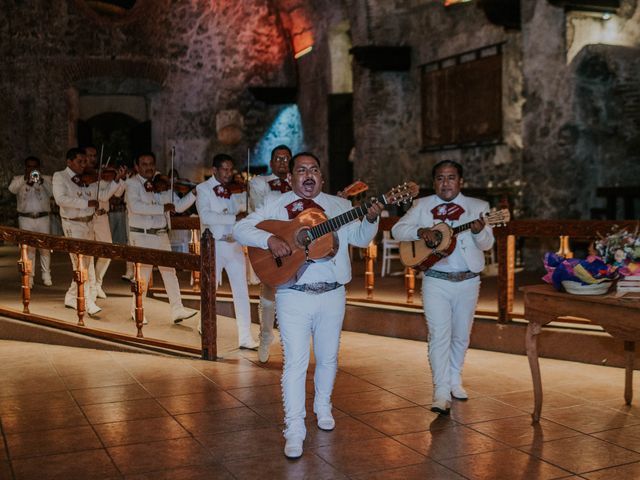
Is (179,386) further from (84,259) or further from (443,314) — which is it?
(84,259)

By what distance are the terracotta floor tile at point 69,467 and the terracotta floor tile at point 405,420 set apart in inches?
66.7

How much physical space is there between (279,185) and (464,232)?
2285mm

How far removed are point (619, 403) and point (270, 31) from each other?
17.2m

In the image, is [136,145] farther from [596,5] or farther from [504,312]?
[504,312]

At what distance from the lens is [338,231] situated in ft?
17.3

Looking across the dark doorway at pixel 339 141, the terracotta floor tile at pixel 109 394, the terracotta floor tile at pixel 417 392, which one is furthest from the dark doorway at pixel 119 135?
the terracotta floor tile at pixel 417 392

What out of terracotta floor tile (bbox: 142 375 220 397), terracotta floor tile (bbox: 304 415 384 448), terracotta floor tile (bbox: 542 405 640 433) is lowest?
terracotta floor tile (bbox: 542 405 640 433)

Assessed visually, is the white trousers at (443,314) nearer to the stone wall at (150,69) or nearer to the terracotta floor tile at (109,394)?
the terracotta floor tile at (109,394)

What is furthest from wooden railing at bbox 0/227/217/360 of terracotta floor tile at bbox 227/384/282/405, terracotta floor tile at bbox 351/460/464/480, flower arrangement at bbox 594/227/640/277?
flower arrangement at bbox 594/227/640/277

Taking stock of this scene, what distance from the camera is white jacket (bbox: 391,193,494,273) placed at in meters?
5.83

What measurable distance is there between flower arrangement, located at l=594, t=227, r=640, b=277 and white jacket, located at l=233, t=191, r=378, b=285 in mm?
1461

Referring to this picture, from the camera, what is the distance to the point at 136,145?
2186cm

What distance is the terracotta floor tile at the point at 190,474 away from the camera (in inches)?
178

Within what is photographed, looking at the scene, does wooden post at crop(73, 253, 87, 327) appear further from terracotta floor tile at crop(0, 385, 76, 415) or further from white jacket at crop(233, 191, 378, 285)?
white jacket at crop(233, 191, 378, 285)
